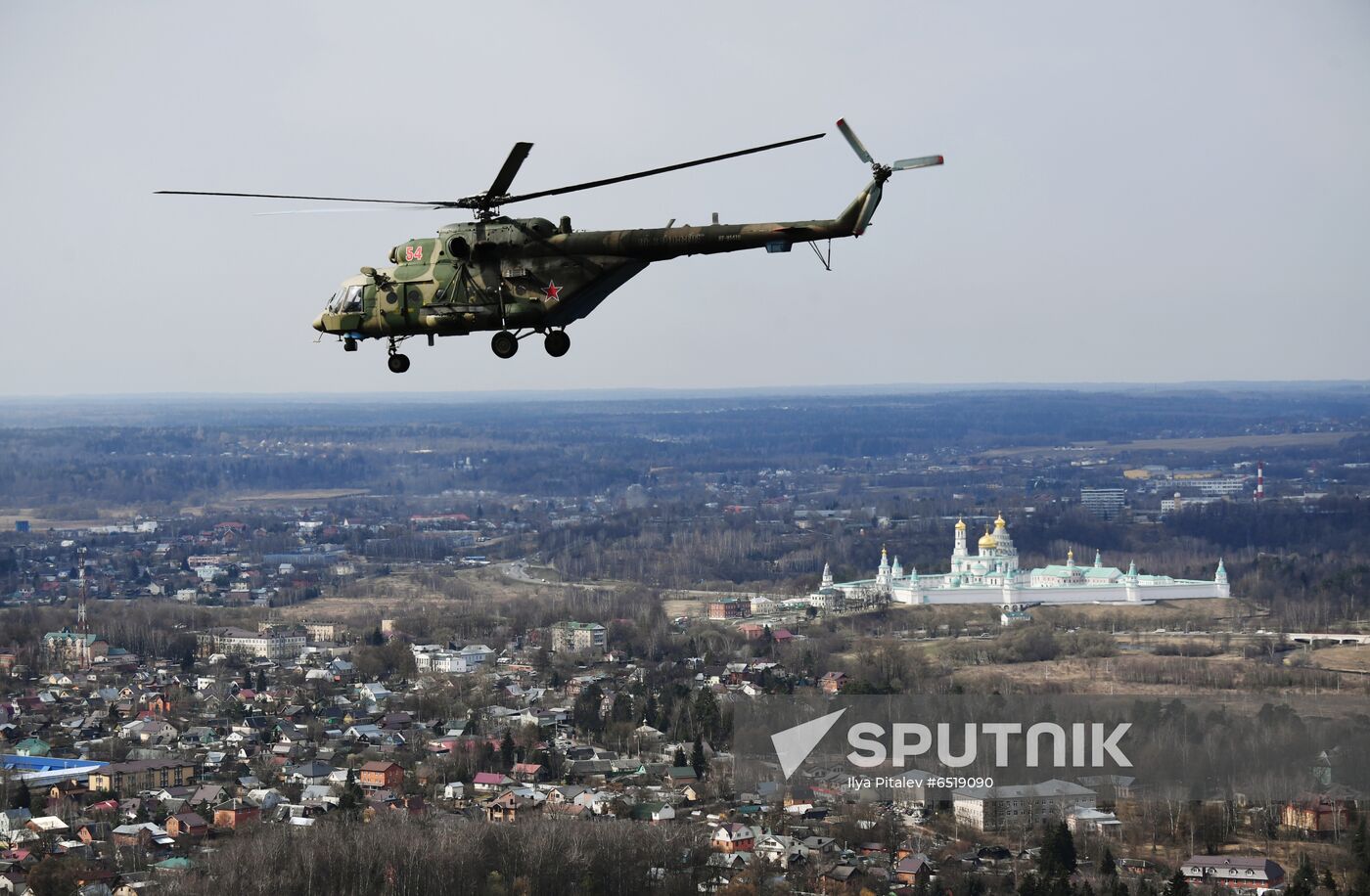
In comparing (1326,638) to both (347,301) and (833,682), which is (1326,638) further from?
(347,301)

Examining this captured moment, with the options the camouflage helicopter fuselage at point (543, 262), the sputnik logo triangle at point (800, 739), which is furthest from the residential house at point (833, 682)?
the camouflage helicopter fuselage at point (543, 262)

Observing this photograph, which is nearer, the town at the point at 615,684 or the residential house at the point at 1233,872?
the residential house at the point at 1233,872

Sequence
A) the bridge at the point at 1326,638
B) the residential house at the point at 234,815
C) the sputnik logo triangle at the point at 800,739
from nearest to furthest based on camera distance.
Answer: the residential house at the point at 234,815 < the sputnik logo triangle at the point at 800,739 < the bridge at the point at 1326,638

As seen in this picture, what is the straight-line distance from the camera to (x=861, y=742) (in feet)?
202

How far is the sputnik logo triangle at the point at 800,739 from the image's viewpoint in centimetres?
6053

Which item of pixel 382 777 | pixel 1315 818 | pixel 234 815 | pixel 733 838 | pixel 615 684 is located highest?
pixel 1315 818

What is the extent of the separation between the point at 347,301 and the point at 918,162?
23.9 ft

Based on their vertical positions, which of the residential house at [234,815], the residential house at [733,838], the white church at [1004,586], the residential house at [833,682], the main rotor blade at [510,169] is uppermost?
the main rotor blade at [510,169]

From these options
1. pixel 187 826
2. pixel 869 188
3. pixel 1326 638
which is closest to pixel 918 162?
pixel 869 188

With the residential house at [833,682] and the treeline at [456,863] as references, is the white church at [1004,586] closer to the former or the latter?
the residential house at [833,682]

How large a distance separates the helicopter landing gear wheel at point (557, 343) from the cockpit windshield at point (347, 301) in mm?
2655

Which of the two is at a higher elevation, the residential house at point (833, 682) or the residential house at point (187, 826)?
the residential house at point (187, 826)

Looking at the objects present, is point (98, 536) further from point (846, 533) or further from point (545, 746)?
point (545, 746)

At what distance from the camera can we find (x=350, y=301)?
2589cm
